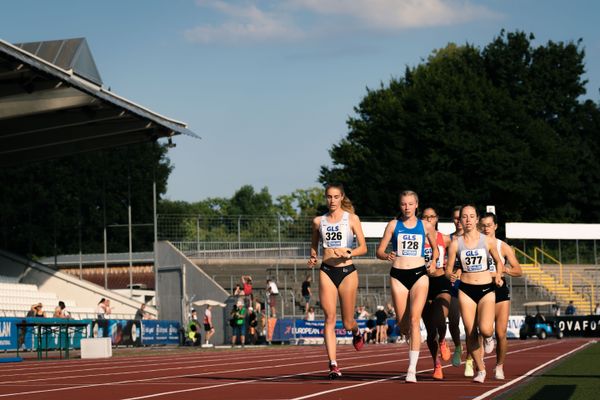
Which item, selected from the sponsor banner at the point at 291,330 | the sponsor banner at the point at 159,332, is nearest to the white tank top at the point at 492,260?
the sponsor banner at the point at 159,332

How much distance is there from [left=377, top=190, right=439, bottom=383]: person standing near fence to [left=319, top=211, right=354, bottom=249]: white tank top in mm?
460

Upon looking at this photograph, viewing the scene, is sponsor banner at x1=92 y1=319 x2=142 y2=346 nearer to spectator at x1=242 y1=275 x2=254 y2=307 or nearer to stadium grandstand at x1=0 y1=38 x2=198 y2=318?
stadium grandstand at x1=0 y1=38 x2=198 y2=318

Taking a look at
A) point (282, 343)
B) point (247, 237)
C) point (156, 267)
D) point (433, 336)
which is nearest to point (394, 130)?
point (247, 237)

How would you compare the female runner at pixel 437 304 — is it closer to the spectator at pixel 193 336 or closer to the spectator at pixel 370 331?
the spectator at pixel 193 336

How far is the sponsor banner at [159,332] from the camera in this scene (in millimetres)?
40156

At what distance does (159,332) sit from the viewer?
1641 inches

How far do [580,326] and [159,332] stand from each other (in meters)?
16.7

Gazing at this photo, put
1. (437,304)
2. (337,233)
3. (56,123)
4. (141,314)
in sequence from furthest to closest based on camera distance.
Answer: (141,314)
(56,123)
(437,304)
(337,233)

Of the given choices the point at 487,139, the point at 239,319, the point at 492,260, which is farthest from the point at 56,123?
the point at 487,139

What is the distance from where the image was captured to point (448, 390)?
11.9 m

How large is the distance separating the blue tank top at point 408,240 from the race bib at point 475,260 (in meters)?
0.72

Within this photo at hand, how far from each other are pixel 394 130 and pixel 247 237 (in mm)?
20950

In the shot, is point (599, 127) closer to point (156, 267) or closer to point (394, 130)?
point (394, 130)

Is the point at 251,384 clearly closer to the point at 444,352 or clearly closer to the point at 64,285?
the point at 444,352
